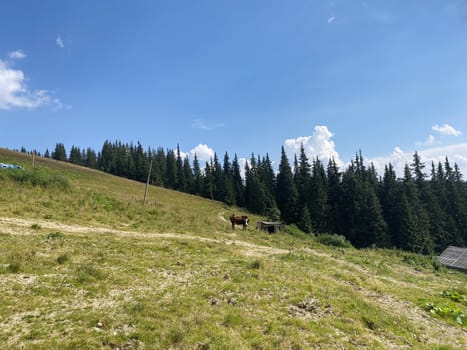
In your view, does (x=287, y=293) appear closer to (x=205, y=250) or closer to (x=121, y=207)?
(x=205, y=250)

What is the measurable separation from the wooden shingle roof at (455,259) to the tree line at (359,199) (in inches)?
820

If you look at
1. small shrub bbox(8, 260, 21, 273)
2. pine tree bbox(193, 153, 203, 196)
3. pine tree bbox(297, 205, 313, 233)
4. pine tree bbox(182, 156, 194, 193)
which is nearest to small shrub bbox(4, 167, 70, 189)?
small shrub bbox(8, 260, 21, 273)

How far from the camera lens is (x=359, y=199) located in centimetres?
6400

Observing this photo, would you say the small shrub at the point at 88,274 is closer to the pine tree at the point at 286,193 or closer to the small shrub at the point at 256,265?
the small shrub at the point at 256,265

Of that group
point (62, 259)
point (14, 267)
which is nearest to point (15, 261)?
point (14, 267)

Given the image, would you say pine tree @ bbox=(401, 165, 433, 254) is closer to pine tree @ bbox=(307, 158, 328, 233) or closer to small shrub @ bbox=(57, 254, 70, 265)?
pine tree @ bbox=(307, 158, 328, 233)

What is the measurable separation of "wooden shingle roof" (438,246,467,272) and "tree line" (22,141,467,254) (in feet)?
68.3

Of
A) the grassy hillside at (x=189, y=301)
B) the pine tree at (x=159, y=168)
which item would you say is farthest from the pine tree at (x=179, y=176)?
the grassy hillside at (x=189, y=301)

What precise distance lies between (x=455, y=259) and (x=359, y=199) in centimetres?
3364

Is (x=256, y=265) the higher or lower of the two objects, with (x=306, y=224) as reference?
higher

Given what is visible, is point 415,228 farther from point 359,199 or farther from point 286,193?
point 286,193

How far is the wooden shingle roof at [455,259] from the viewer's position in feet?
94.2

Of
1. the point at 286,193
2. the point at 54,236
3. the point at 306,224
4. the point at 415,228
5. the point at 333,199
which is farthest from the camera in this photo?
the point at 286,193

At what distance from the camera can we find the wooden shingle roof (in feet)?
94.2
